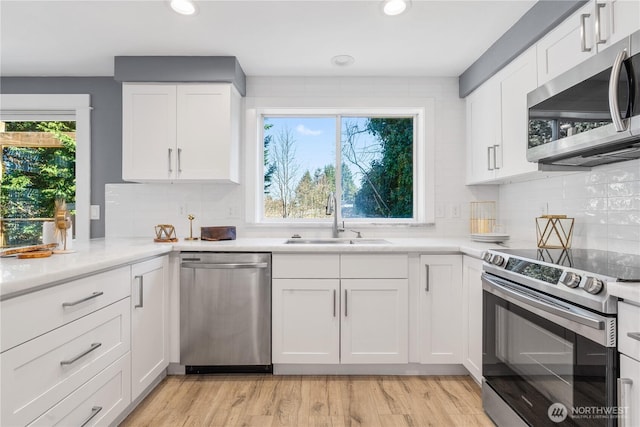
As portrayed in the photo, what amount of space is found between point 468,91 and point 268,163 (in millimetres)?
1793

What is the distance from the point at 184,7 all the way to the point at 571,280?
91.7 inches

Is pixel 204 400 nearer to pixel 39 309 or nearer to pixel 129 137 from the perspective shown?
pixel 39 309

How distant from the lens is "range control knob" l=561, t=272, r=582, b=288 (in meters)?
1.24

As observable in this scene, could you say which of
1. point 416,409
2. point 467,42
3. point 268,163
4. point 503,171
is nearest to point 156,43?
point 268,163

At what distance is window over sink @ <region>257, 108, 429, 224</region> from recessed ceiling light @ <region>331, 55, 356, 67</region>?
19.7 inches

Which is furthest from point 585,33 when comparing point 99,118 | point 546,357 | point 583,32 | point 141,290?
point 99,118

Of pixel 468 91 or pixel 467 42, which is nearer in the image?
pixel 467 42

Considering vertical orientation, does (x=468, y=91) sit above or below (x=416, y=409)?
above

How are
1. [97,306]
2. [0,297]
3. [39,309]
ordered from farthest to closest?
1. [97,306]
2. [39,309]
3. [0,297]

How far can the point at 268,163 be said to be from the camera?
10.5ft

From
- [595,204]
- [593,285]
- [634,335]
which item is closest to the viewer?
[634,335]

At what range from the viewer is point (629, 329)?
1.06m

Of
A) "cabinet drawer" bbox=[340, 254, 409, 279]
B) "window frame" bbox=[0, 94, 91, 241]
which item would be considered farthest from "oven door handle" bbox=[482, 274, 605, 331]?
"window frame" bbox=[0, 94, 91, 241]

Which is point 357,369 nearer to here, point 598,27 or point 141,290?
point 141,290
